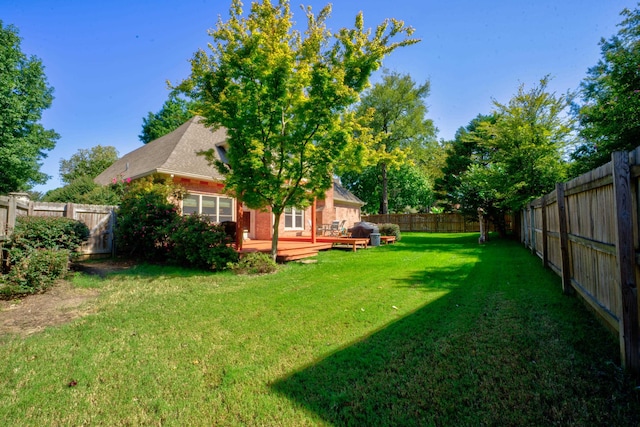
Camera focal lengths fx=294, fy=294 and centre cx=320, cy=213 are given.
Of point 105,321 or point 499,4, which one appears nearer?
point 105,321

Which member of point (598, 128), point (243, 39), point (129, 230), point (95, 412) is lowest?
point (95, 412)

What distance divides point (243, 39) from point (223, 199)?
7901 mm

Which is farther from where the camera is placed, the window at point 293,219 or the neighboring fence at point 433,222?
the neighboring fence at point 433,222

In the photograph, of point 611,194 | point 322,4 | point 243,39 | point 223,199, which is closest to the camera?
point 611,194

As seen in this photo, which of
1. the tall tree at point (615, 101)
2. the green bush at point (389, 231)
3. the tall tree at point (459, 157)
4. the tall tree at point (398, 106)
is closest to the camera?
the tall tree at point (615, 101)

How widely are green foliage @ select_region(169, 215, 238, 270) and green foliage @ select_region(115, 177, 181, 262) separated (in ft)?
2.31

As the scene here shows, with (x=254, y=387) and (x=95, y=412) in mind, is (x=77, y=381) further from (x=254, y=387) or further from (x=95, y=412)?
(x=254, y=387)

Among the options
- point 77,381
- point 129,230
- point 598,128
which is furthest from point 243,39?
point 598,128

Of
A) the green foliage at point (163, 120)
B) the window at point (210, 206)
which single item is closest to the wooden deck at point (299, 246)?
the window at point (210, 206)

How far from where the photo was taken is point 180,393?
242 centimetres

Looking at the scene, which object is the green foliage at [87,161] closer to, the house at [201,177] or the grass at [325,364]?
the house at [201,177]

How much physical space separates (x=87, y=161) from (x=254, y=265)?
43524 millimetres

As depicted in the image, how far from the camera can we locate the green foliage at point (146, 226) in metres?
9.23

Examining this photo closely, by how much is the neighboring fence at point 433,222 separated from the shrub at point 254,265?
79.2 feet
